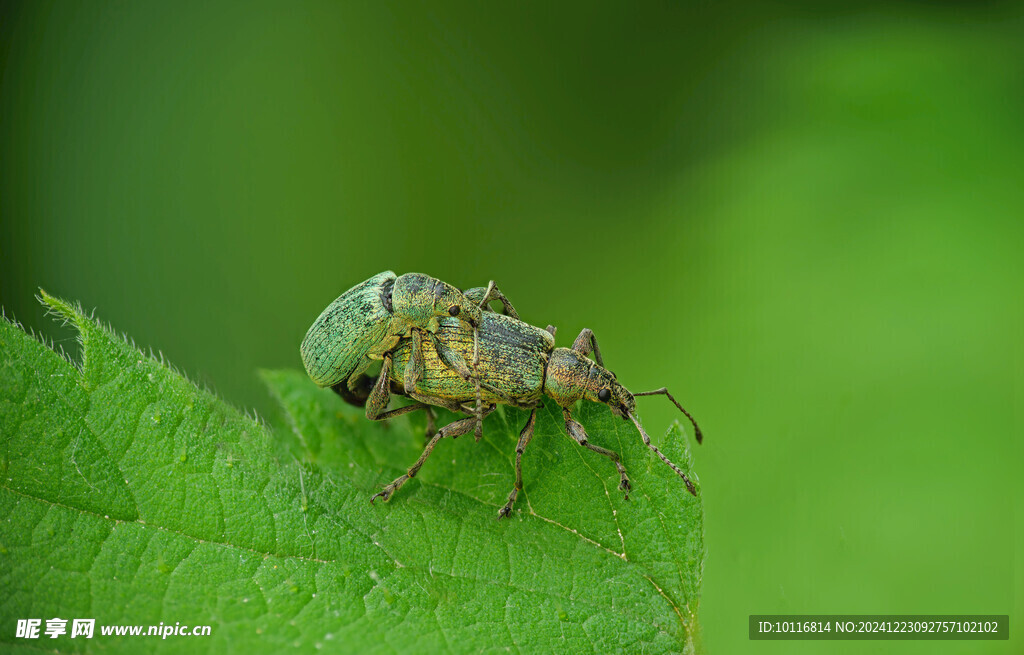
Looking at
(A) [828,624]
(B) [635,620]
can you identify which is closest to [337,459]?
(B) [635,620]

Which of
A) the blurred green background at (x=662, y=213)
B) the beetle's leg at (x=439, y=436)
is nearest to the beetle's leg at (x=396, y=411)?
A: the beetle's leg at (x=439, y=436)

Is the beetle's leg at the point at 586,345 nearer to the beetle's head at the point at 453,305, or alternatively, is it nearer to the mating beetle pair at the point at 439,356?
the mating beetle pair at the point at 439,356

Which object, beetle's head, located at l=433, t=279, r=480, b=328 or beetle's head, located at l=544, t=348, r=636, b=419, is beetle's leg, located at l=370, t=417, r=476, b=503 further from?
beetle's head, located at l=433, t=279, r=480, b=328

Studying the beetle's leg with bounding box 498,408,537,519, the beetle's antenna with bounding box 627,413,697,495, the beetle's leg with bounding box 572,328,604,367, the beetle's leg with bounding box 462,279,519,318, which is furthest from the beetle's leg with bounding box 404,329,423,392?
the beetle's antenna with bounding box 627,413,697,495

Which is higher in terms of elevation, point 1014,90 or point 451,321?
point 1014,90

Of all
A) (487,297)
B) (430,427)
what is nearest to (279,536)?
(430,427)

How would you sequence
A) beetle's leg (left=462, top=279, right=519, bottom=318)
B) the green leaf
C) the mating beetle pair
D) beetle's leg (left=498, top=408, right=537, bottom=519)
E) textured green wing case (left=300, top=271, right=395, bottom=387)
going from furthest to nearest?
beetle's leg (left=462, top=279, right=519, bottom=318) < textured green wing case (left=300, top=271, right=395, bottom=387) < the mating beetle pair < beetle's leg (left=498, top=408, right=537, bottom=519) < the green leaf

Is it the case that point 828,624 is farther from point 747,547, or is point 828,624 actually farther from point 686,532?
point 686,532
